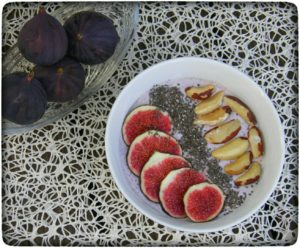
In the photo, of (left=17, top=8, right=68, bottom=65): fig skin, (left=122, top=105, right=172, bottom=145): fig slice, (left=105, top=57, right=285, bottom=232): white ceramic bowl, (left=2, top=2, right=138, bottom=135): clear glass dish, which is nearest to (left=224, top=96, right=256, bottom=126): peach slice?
(left=105, top=57, right=285, bottom=232): white ceramic bowl

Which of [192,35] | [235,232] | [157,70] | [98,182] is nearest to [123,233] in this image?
[98,182]

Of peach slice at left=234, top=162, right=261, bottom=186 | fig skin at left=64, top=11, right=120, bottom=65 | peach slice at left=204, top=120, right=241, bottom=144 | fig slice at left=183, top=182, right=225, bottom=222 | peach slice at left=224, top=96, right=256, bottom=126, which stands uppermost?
fig skin at left=64, top=11, right=120, bottom=65

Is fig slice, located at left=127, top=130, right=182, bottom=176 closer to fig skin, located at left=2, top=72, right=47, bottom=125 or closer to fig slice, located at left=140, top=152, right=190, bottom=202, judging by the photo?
fig slice, located at left=140, top=152, right=190, bottom=202

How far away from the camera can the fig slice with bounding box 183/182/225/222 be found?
1.00 meters

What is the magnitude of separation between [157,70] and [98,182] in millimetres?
272

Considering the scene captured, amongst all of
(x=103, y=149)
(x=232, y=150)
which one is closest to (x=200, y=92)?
(x=232, y=150)

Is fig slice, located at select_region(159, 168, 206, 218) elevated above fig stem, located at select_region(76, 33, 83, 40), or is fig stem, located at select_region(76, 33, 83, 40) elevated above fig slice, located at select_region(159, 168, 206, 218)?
fig stem, located at select_region(76, 33, 83, 40)

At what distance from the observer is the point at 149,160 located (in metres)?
1.01

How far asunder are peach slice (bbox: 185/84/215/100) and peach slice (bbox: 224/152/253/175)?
153 millimetres

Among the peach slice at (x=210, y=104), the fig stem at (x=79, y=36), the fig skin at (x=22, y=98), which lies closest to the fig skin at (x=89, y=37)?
the fig stem at (x=79, y=36)

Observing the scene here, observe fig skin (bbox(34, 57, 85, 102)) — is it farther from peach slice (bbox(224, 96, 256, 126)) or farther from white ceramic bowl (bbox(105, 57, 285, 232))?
peach slice (bbox(224, 96, 256, 126))

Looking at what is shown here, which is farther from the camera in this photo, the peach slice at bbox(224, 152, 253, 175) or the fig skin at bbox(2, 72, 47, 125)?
the peach slice at bbox(224, 152, 253, 175)

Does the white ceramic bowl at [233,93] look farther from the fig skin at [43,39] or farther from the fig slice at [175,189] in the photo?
the fig skin at [43,39]

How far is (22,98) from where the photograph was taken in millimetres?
918
